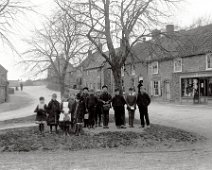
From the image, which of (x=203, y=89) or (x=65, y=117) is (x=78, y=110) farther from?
(x=203, y=89)

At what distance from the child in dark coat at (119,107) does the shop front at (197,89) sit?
1812cm

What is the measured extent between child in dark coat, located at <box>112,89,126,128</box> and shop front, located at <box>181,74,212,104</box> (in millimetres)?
18119

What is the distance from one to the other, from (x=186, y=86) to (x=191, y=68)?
203 centimetres

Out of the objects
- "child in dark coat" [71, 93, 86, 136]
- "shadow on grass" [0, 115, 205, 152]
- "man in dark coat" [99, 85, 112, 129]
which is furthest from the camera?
"man in dark coat" [99, 85, 112, 129]

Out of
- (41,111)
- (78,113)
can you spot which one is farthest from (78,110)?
(41,111)

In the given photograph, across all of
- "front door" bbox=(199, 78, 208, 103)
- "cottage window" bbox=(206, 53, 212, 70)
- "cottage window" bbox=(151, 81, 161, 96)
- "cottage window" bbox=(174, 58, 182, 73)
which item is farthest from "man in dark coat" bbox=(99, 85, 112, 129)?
"cottage window" bbox=(151, 81, 161, 96)

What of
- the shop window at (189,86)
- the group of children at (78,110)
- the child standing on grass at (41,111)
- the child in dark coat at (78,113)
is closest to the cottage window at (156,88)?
the shop window at (189,86)

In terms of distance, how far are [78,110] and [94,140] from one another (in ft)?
5.02

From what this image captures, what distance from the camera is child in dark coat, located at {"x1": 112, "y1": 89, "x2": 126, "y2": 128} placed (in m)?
13.1

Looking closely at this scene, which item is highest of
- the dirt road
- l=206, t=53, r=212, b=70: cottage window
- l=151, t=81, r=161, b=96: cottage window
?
l=206, t=53, r=212, b=70: cottage window

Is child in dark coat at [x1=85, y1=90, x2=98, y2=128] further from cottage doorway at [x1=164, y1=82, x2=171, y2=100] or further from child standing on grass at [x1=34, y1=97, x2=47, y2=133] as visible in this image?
cottage doorway at [x1=164, y1=82, x2=171, y2=100]

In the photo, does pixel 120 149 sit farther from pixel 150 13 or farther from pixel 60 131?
pixel 150 13

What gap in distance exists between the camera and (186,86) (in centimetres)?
3256

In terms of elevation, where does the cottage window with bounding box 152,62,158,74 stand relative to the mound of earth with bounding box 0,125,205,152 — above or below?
above
